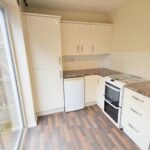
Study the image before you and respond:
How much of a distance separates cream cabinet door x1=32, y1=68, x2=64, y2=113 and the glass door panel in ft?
1.48

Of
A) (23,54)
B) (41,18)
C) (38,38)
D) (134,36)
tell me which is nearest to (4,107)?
(23,54)

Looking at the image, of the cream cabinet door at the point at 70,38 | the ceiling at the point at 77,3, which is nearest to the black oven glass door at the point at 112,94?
the cream cabinet door at the point at 70,38

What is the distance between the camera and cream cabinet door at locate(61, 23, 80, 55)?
8.27ft

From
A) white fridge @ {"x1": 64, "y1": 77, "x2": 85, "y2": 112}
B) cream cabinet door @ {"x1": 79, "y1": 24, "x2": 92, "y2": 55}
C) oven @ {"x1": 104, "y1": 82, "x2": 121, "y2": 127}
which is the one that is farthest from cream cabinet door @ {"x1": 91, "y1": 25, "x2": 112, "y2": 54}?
oven @ {"x1": 104, "y1": 82, "x2": 121, "y2": 127}

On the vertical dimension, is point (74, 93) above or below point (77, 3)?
below

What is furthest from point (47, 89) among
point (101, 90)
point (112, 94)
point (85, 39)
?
point (85, 39)

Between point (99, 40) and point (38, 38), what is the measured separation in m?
1.58

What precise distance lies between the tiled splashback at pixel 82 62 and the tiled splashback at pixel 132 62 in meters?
0.38

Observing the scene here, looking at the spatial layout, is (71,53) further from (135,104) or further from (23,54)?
(135,104)

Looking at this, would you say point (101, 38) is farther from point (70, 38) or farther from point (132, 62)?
point (132, 62)

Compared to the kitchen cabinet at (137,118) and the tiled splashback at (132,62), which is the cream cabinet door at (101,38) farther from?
the kitchen cabinet at (137,118)

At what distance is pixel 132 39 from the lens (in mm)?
2318

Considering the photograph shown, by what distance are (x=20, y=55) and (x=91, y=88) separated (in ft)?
5.76

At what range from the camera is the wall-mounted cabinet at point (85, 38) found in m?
2.56
